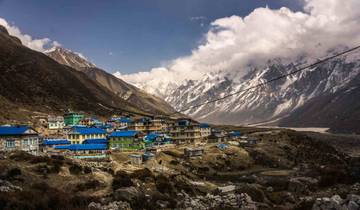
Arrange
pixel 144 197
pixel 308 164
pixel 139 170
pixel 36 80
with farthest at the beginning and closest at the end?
1. pixel 36 80
2. pixel 308 164
3. pixel 139 170
4. pixel 144 197

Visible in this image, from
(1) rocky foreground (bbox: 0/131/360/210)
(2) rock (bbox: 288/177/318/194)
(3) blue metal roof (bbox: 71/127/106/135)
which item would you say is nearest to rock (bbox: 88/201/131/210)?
(1) rocky foreground (bbox: 0/131/360/210)

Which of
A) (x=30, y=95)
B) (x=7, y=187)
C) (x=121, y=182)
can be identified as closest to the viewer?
(x=7, y=187)

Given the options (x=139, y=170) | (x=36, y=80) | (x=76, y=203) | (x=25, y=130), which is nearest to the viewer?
(x=76, y=203)

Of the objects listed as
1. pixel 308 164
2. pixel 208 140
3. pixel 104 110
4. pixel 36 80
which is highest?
pixel 36 80

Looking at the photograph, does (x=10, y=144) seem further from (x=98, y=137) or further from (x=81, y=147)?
(x=98, y=137)

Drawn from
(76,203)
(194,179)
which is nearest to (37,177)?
(76,203)

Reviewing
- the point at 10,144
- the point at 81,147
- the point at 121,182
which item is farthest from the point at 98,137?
the point at 121,182

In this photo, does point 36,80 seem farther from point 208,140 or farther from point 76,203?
point 76,203
